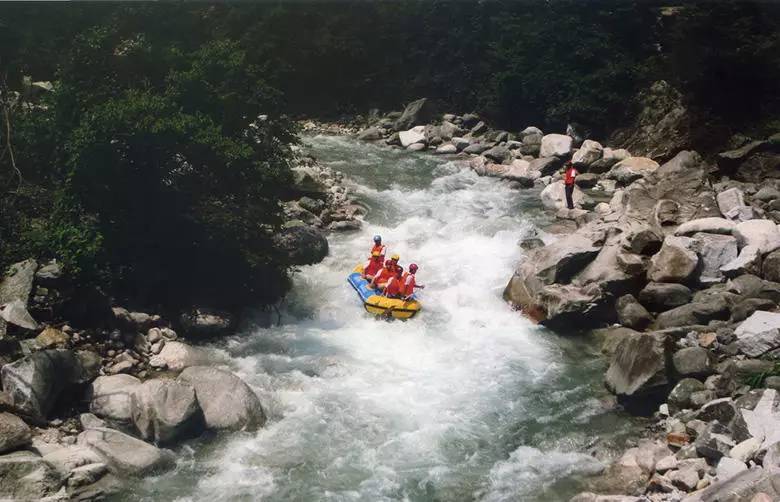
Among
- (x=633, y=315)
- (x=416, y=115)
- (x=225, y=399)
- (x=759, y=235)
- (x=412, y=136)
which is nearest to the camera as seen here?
(x=225, y=399)

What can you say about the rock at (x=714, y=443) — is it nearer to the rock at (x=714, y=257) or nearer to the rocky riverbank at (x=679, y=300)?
the rocky riverbank at (x=679, y=300)

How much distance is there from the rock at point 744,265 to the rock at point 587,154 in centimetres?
1037

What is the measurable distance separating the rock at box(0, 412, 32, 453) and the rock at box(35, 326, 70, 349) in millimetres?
1962

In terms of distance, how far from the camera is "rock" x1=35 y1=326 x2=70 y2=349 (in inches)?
476

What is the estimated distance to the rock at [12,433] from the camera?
388 inches

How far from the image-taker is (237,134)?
52.1ft

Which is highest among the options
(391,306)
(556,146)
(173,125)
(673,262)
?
(173,125)

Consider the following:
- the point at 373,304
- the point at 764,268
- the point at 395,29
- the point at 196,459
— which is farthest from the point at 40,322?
the point at 395,29

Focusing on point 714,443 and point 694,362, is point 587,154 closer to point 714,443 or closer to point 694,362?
point 694,362

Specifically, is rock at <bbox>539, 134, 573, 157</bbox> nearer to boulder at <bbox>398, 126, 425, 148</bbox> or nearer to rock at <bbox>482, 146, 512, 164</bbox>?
rock at <bbox>482, 146, 512, 164</bbox>

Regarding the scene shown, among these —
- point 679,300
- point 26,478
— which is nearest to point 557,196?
point 679,300

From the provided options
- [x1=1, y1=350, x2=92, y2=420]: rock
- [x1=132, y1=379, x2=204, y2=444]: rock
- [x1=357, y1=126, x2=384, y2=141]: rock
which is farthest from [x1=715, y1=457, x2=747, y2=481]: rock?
[x1=357, y1=126, x2=384, y2=141]: rock

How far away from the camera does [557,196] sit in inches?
888

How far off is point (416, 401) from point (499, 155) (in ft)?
53.1
